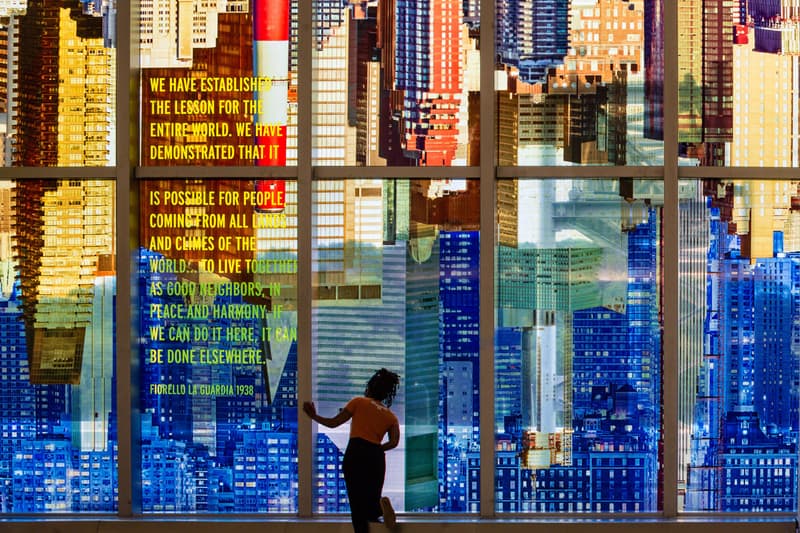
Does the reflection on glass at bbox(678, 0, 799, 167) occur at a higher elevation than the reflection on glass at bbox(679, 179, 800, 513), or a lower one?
higher

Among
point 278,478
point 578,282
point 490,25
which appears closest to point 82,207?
point 278,478

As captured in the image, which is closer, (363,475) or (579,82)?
(363,475)

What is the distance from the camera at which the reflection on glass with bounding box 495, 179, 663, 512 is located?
566 centimetres

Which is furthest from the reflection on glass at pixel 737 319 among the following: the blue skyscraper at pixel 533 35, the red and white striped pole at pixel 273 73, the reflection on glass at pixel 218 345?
the red and white striped pole at pixel 273 73

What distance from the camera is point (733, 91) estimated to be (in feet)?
18.7

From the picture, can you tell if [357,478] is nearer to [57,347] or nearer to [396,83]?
[57,347]

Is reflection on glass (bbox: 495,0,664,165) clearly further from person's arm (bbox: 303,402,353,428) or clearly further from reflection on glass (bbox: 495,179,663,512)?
person's arm (bbox: 303,402,353,428)

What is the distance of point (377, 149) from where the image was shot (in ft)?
18.7

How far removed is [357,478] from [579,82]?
2.71 meters

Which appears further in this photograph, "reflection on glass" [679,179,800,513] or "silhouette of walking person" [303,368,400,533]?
"reflection on glass" [679,179,800,513]

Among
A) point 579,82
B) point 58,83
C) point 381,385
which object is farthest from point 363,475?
point 58,83

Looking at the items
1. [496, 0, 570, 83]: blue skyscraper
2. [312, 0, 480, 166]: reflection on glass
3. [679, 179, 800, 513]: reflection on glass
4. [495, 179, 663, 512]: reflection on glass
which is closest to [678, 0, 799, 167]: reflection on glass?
[679, 179, 800, 513]: reflection on glass

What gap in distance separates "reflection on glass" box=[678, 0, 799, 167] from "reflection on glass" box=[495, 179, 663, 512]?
0.57 metres

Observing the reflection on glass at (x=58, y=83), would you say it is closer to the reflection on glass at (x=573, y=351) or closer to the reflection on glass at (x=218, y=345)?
the reflection on glass at (x=218, y=345)
